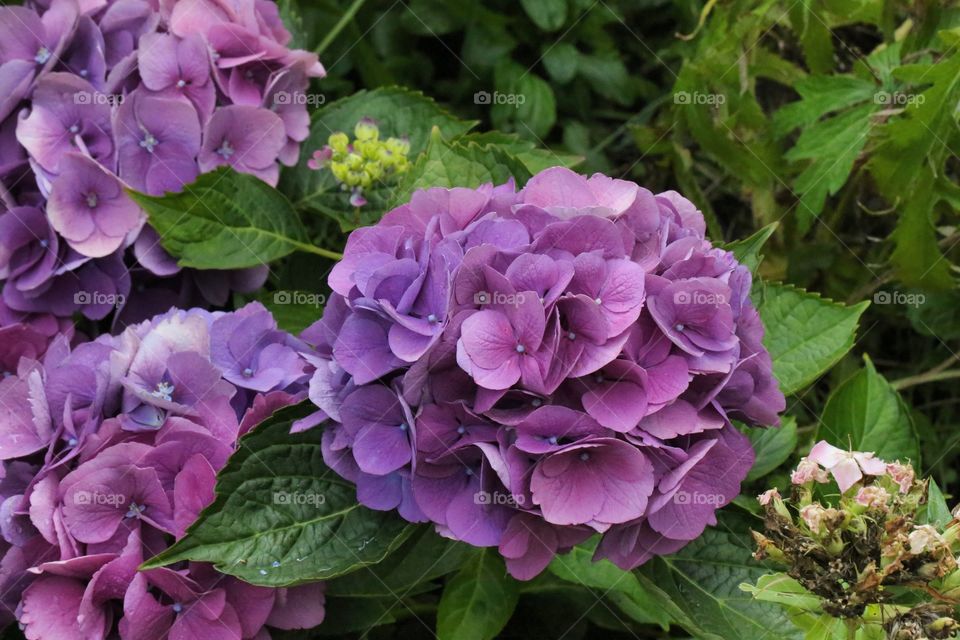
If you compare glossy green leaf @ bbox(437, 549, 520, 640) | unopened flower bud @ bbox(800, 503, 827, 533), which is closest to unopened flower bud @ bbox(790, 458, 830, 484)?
unopened flower bud @ bbox(800, 503, 827, 533)

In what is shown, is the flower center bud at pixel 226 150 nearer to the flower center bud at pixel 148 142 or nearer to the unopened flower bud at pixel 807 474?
the flower center bud at pixel 148 142

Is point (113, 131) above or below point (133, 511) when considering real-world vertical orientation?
above

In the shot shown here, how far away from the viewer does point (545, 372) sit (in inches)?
39.4

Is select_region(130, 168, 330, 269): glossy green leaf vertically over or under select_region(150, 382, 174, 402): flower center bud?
over

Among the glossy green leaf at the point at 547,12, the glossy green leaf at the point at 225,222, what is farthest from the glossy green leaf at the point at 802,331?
the glossy green leaf at the point at 547,12

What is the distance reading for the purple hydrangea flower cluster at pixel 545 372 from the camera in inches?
40.0

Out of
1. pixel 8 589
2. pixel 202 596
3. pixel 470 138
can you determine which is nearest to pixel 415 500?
pixel 202 596

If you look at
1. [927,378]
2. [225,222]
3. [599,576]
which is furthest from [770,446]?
[225,222]

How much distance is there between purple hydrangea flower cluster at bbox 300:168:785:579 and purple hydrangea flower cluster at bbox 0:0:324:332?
46cm

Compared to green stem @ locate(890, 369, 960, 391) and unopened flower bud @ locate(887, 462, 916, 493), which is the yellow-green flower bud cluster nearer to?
unopened flower bud @ locate(887, 462, 916, 493)

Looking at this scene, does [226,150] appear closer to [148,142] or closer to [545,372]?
[148,142]

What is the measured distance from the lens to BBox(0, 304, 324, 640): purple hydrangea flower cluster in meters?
1.13

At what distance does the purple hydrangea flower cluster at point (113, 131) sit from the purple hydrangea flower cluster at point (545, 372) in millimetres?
462

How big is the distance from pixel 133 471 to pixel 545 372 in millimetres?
483
